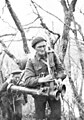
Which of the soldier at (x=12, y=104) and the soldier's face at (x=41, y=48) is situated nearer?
the soldier's face at (x=41, y=48)

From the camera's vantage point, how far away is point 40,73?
4.12 metres

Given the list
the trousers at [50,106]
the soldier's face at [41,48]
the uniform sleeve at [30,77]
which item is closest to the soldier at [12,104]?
the trousers at [50,106]

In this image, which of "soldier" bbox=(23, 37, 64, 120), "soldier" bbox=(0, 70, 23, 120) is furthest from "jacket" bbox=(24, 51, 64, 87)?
"soldier" bbox=(0, 70, 23, 120)

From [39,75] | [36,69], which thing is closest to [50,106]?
[39,75]

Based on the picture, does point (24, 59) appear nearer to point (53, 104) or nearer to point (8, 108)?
point (53, 104)

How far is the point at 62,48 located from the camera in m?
5.41

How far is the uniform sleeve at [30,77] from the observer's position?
3.95m

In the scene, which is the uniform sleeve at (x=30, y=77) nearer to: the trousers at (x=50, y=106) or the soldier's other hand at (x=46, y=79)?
the soldier's other hand at (x=46, y=79)

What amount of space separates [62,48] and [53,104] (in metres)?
1.61

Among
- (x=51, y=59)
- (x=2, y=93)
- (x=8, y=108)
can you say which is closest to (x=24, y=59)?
(x=51, y=59)

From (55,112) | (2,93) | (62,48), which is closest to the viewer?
(55,112)

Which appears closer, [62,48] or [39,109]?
[39,109]

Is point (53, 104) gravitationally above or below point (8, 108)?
above

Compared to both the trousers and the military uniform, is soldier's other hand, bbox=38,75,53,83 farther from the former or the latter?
the trousers
